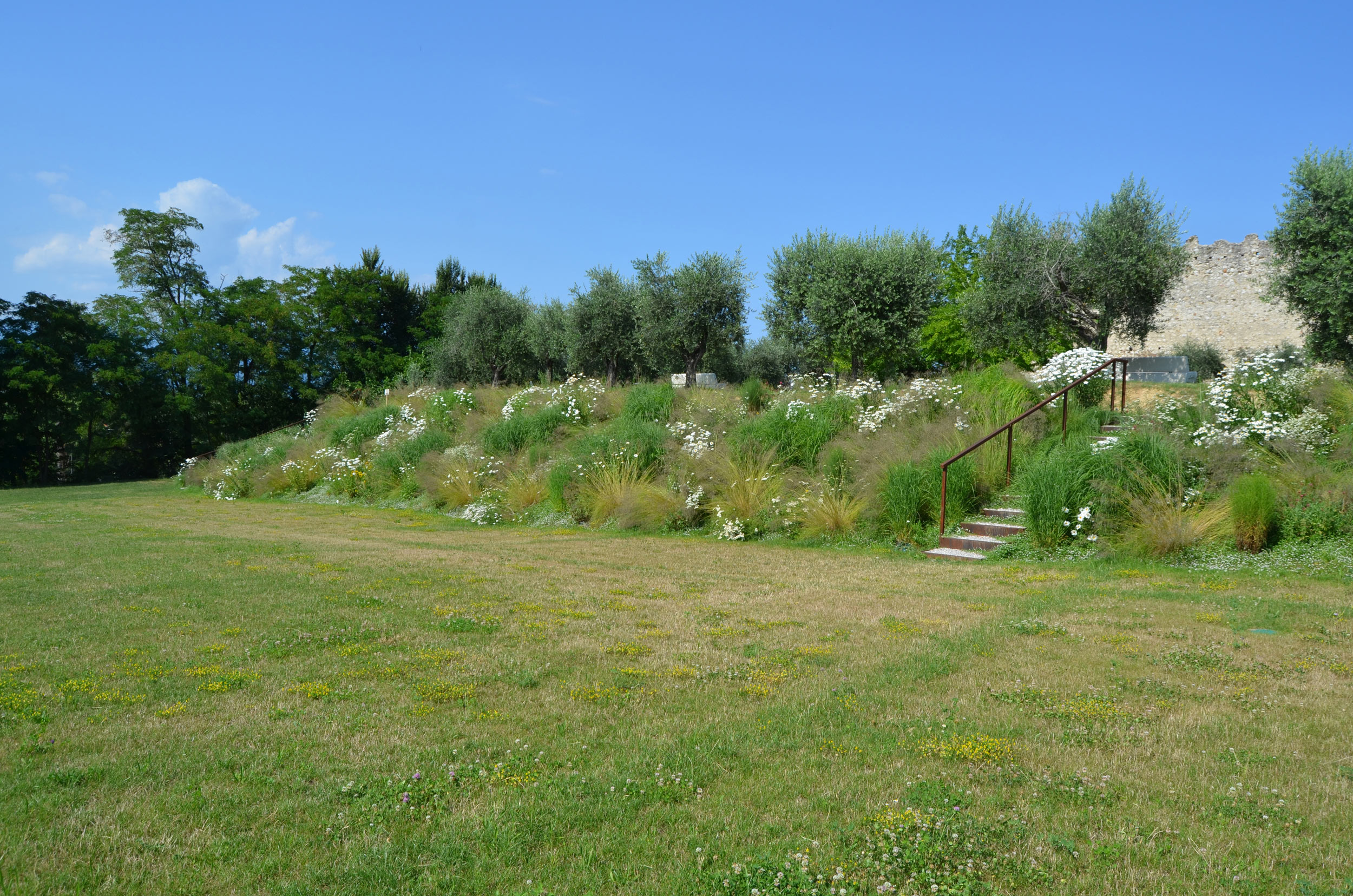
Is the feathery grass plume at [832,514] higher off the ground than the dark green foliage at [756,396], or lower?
lower

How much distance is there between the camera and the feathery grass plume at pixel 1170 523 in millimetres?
10062

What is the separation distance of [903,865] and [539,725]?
2238 millimetres

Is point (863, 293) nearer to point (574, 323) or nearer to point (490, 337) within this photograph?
point (574, 323)

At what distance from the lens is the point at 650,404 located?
18.4 metres

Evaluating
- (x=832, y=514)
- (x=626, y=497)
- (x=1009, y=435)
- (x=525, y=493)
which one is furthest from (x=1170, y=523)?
(x=525, y=493)

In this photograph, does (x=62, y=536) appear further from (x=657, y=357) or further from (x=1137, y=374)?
(x=1137, y=374)

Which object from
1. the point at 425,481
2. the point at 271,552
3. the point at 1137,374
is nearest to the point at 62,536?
the point at 271,552

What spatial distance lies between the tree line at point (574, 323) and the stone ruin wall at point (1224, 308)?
8.96m

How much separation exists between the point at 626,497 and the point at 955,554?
A: 19.9 ft

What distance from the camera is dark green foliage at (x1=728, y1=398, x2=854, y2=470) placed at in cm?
1466

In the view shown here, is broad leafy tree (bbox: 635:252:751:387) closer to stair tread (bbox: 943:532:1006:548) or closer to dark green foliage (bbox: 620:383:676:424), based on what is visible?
dark green foliage (bbox: 620:383:676:424)

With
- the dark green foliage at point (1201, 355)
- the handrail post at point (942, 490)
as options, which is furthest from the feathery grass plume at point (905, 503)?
the dark green foliage at point (1201, 355)

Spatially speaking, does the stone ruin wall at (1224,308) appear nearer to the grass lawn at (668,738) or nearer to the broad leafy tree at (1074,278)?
the broad leafy tree at (1074,278)

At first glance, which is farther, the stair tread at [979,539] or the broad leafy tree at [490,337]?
the broad leafy tree at [490,337]
